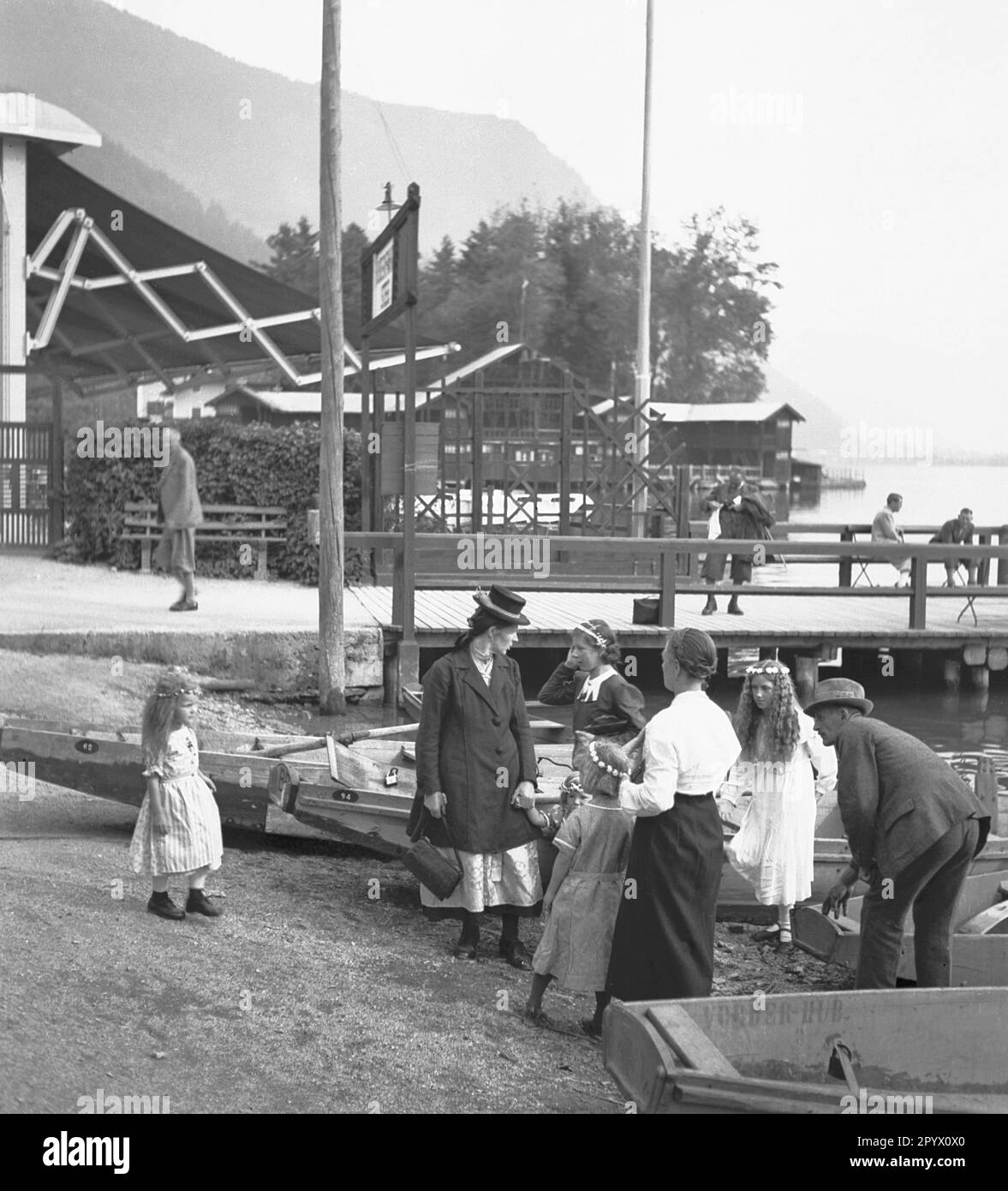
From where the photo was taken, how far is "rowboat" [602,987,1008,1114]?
4.98 metres

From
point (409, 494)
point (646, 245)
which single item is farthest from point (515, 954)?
point (646, 245)

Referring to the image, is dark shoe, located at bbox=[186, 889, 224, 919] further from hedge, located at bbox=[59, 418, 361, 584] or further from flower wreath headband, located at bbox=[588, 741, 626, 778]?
hedge, located at bbox=[59, 418, 361, 584]

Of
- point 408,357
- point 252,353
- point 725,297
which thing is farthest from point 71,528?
point 725,297

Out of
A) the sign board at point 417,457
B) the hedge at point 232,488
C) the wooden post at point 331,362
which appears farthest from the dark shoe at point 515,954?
the hedge at point 232,488

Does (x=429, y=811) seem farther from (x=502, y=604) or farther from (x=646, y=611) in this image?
(x=646, y=611)

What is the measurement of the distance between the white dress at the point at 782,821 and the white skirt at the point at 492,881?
121cm

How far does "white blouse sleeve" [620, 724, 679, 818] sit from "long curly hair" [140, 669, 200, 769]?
2.55 m

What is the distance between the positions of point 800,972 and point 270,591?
40.9 feet

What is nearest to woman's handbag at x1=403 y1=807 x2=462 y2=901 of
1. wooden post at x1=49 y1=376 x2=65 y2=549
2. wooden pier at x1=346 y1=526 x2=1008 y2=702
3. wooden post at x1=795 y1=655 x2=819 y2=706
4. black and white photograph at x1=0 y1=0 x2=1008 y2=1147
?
black and white photograph at x1=0 y1=0 x2=1008 y2=1147

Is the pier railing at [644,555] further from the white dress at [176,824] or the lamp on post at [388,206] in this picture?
the white dress at [176,824]

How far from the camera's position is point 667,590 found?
18156 millimetres

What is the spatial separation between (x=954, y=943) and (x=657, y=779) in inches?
79.8

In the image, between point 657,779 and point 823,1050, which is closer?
point 823,1050

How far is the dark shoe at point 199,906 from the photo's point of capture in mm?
7906
